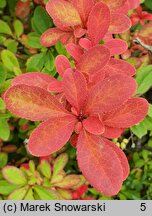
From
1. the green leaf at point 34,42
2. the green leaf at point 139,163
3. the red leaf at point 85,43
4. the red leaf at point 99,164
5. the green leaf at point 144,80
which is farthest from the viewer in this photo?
the green leaf at point 139,163

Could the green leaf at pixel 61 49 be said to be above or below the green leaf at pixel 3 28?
above

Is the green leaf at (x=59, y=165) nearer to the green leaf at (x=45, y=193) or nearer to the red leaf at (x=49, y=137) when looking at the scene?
the green leaf at (x=45, y=193)

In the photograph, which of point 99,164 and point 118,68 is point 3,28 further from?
point 99,164

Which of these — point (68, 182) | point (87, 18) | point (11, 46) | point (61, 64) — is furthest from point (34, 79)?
point (68, 182)

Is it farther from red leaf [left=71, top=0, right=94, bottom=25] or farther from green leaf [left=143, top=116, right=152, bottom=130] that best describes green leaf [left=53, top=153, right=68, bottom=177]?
red leaf [left=71, top=0, right=94, bottom=25]

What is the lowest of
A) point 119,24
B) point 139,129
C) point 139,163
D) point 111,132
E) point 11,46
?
point 139,163

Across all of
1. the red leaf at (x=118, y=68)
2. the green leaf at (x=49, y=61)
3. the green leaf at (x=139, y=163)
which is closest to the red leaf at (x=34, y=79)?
the red leaf at (x=118, y=68)
